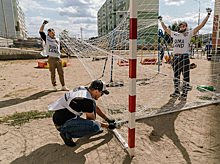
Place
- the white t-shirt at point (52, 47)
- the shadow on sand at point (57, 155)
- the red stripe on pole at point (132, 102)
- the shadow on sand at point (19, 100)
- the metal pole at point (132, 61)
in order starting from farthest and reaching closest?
the white t-shirt at point (52, 47) < the shadow on sand at point (19, 100) < the shadow on sand at point (57, 155) < the red stripe on pole at point (132, 102) < the metal pole at point (132, 61)

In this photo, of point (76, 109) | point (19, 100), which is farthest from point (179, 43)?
point (19, 100)

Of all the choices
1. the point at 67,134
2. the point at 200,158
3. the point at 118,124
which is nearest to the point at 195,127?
the point at 200,158

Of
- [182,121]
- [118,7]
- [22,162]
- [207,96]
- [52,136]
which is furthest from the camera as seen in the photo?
[118,7]

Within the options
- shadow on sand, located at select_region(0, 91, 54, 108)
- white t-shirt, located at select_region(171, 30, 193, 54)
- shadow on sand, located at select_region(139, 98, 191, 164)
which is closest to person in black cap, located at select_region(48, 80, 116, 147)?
shadow on sand, located at select_region(139, 98, 191, 164)

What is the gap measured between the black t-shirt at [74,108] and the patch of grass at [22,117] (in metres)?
1.09

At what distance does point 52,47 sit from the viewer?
182 inches

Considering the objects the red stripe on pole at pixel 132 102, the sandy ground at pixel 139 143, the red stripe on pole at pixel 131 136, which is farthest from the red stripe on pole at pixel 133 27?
the sandy ground at pixel 139 143

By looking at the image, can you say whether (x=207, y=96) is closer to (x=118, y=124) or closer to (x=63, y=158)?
(x=118, y=124)

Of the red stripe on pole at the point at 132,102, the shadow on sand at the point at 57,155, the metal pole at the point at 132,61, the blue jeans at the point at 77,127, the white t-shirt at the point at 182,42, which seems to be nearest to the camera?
the metal pole at the point at 132,61

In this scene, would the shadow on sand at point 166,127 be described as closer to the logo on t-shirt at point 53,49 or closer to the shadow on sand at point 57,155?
the shadow on sand at point 57,155

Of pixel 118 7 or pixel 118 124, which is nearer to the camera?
pixel 118 124

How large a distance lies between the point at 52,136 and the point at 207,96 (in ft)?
12.4

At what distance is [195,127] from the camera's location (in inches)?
109

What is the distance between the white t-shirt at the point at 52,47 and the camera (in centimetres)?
457
